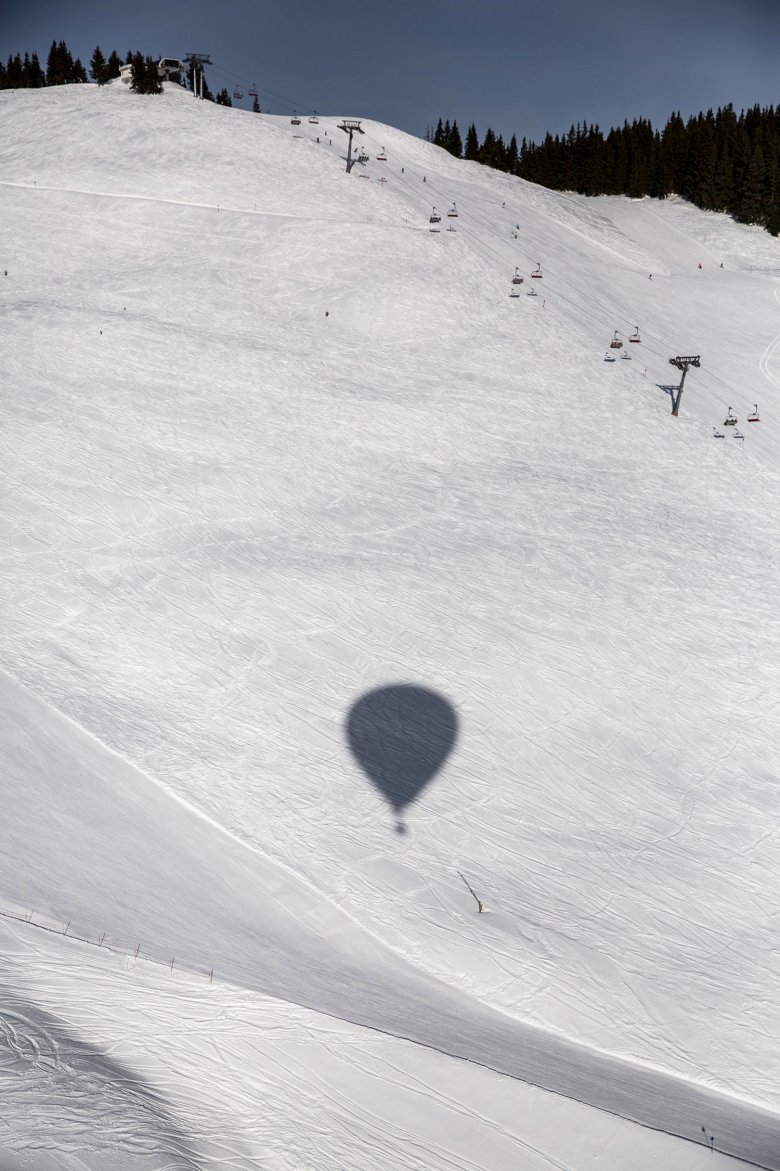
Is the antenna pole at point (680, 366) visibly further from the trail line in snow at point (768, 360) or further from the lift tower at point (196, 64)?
the lift tower at point (196, 64)

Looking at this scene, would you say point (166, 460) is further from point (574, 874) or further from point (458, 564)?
point (574, 874)

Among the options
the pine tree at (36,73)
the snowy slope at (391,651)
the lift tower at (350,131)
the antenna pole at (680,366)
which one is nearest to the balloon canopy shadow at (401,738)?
the snowy slope at (391,651)

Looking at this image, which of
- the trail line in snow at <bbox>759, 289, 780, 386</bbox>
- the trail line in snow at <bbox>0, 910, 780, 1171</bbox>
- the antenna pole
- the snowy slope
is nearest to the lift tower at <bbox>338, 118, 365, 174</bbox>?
the snowy slope

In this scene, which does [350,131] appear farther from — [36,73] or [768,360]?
[36,73]

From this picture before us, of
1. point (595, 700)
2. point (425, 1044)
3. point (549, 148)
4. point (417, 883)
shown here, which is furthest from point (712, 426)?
point (549, 148)

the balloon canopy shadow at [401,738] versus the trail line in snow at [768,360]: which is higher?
the trail line in snow at [768,360]

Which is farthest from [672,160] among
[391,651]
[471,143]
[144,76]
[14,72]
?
[391,651]

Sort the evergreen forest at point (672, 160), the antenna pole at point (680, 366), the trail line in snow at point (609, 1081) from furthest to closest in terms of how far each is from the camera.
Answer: the evergreen forest at point (672, 160) → the antenna pole at point (680, 366) → the trail line in snow at point (609, 1081)

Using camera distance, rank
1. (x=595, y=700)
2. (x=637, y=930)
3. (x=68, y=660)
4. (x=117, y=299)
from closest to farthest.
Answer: (x=637, y=930) < (x=68, y=660) < (x=595, y=700) < (x=117, y=299)
